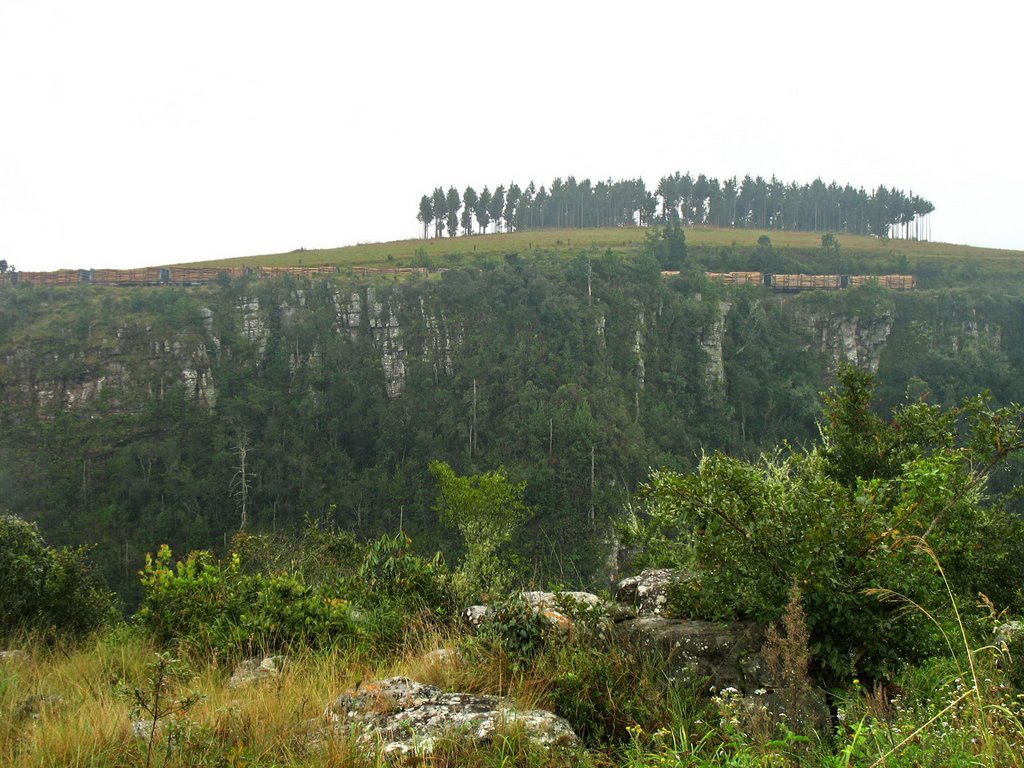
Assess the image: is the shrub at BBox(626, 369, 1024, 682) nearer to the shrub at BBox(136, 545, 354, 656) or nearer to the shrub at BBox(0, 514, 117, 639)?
the shrub at BBox(136, 545, 354, 656)

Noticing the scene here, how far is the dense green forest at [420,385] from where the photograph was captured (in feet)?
177

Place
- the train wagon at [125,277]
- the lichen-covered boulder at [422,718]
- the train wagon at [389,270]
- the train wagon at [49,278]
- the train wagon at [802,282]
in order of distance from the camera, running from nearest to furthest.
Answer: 1. the lichen-covered boulder at [422,718]
2. the train wagon at [49,278]
3. the train wagon at [125,277]
4. the train wagon at [389,270]
5. the train wagon at [802,282]

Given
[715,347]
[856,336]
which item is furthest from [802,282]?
[715,347]

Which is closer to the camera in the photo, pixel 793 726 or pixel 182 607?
pixel 793 726

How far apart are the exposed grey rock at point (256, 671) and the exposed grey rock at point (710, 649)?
2.54 m

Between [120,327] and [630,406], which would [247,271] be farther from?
[630,406]

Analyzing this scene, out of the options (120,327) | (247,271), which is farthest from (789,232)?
(120,327)

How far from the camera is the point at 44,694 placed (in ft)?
13.9

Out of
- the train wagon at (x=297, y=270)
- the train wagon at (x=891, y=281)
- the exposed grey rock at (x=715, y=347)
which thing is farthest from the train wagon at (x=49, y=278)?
the train wagon at (x=891, y=281)

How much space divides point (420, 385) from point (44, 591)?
58.1 metres

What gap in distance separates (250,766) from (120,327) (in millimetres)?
70332

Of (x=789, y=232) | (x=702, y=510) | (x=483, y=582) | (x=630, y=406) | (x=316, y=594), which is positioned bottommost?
(x=630, y=406)

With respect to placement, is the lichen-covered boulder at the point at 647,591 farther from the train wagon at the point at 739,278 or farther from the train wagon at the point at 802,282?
the train wagon at the point at 802,282

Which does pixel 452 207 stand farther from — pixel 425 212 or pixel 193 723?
pixel 193 723
